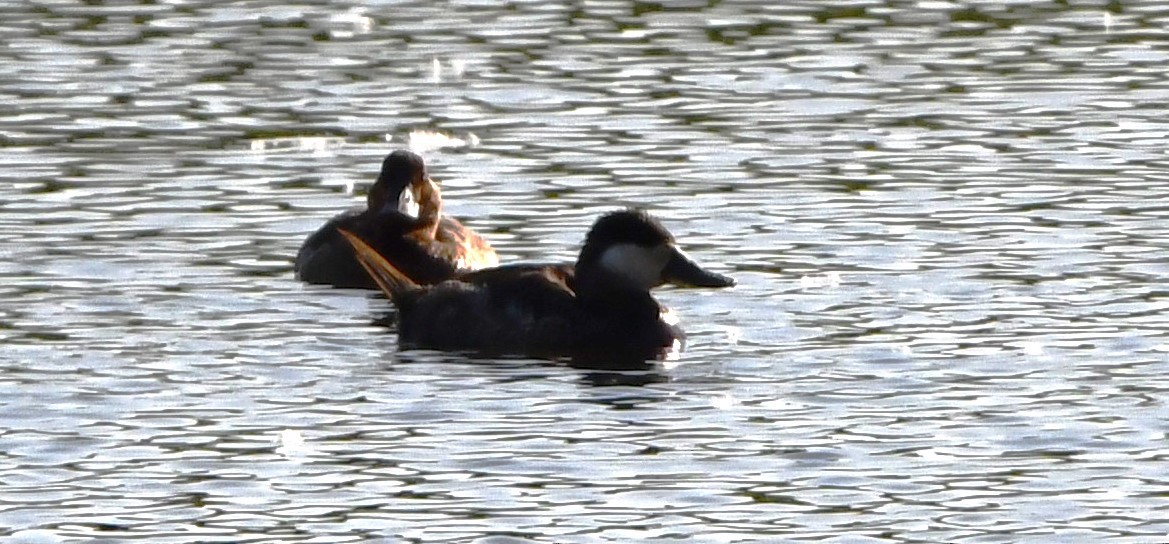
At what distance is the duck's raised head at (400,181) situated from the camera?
16625mm

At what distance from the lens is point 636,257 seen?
571 inches

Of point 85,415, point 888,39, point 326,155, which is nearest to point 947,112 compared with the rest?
point 888,39

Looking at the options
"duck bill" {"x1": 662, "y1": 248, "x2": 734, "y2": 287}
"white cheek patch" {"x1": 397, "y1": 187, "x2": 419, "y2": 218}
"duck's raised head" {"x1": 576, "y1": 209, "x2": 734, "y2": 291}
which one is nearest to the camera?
"duck's raised head" {"x1": 576, "y1": 209, "x2": 734, "y2": 291}

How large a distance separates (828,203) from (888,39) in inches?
232

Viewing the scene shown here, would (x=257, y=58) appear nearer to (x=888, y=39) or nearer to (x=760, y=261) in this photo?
(x=888, y=39)

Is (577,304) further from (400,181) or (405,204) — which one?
(400,181)

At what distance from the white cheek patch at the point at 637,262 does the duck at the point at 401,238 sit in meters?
1.63

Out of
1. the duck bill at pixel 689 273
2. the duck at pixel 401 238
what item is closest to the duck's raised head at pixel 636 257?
the duck bill at pixel 689 273

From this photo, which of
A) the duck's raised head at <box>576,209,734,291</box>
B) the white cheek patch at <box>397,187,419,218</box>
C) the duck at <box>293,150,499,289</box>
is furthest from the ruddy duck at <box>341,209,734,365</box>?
the white cheek patch at <box>397,187,419,218</box>

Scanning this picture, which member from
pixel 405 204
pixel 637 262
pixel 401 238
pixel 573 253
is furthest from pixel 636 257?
pixel 405 204

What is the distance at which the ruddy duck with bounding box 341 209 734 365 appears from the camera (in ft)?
46.3

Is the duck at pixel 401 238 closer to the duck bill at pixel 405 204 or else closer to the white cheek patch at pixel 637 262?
the duck bill at pixel 405 204

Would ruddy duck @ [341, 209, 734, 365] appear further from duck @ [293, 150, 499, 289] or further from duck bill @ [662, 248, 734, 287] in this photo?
duck @ [293, 150, 499, 289]

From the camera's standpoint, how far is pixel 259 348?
13.8m
